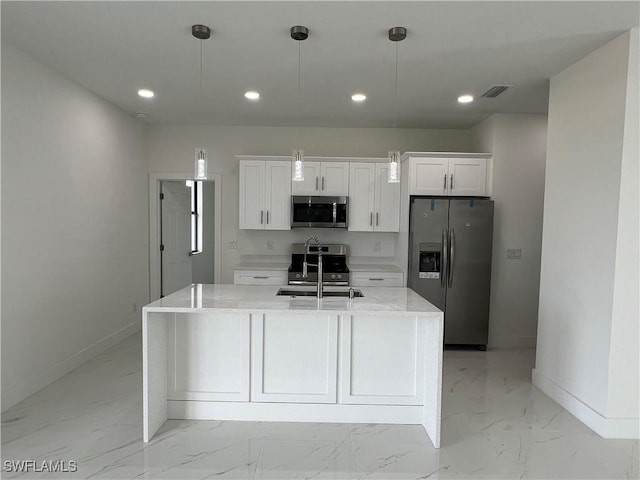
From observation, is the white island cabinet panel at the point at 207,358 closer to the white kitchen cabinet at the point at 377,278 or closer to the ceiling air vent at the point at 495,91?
the white kitchen cabinet at the point at 377,278

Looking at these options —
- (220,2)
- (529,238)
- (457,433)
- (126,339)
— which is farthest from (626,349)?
(126,339)

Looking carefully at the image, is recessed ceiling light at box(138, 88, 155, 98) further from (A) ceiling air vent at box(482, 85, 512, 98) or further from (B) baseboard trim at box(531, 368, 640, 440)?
(B) baseboard trim at box(531, 368, 640, 440)

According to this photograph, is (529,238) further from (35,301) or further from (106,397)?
(35,301)

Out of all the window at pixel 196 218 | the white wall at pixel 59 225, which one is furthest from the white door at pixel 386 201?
the window at pixel 196 218

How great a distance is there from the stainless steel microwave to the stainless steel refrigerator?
840mm

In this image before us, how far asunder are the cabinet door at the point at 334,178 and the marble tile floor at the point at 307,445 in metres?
2.63

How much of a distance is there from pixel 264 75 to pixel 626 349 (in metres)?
3.34

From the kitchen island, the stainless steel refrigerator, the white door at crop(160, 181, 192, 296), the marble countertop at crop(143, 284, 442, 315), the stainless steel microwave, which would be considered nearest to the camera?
the marble countertop at crop(143, 284, 442, 315)

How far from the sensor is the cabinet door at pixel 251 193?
5.03 m

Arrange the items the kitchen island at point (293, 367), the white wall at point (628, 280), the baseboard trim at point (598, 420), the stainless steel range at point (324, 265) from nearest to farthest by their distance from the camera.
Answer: the white wall at point (628, 280)
the baseboard trim at point (598, 420)
the kitchen island at point (293, 367)
the stainless steel range at point (324, 265)

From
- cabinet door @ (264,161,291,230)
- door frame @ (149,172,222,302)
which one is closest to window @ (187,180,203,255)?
door frame @ (149,172,222,302)

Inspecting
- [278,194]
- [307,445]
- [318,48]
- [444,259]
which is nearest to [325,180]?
[278,194]

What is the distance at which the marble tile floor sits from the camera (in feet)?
7.76

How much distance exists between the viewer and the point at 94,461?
2.42 meters
